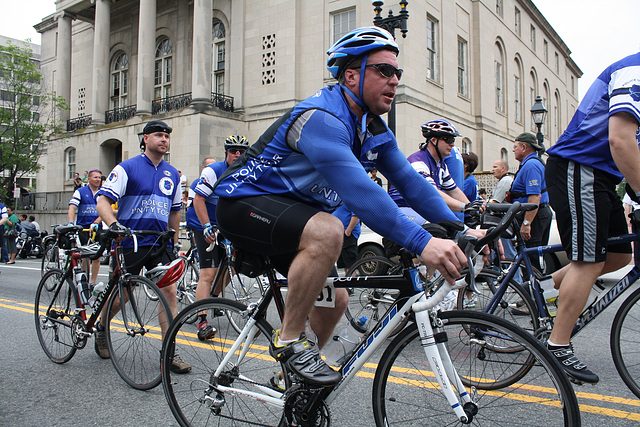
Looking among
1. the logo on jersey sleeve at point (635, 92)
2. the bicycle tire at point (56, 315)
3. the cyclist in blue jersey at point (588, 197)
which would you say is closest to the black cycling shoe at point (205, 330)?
the bicycle tire at point (56, 315)

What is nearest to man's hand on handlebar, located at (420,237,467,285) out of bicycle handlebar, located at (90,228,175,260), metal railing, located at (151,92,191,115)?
bicycle handlebar, located at (90,228,175,260)

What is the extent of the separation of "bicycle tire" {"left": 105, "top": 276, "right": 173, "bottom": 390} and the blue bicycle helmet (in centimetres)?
230

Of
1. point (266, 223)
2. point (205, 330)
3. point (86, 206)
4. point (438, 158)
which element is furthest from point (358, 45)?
point (86, 206)

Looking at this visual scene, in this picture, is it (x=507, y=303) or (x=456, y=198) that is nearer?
(x=507, y=303)

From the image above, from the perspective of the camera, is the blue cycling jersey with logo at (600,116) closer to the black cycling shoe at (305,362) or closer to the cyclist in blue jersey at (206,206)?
the black cycling shoe at (305,362)

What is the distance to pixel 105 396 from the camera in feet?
12.3

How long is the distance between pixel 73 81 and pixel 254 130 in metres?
17.5

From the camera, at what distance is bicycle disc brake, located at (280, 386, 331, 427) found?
243cm

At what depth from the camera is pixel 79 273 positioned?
4586 mm

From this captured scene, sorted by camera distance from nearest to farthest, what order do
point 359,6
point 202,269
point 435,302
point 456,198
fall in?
1. point 435,302
2. point 456,198
3. point 202,269
4. point 359,6

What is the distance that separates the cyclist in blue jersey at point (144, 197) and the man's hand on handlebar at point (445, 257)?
293 cm

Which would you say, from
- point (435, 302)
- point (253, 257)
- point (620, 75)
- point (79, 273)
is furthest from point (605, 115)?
point (79, 273)

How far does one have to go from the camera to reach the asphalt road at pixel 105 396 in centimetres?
325

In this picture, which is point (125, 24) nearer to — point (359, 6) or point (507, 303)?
point (359, 6)
